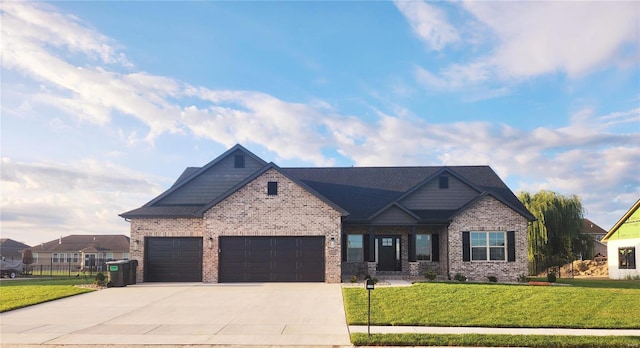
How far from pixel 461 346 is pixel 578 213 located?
98.7 feet

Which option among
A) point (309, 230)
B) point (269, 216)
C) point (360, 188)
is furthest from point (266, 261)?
point (360, 188)

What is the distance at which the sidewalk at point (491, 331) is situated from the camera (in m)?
11.9

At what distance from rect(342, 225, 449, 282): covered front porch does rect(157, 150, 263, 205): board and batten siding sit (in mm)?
5830

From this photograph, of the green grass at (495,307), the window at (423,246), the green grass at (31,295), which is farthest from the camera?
the window at (423,246)

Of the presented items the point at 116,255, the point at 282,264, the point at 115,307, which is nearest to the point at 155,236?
the point at 282,264

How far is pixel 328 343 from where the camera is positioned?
35.7 feet

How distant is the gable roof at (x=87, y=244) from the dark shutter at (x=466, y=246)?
4691 centimetres

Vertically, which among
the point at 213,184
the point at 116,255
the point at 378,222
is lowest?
the point at 116,255

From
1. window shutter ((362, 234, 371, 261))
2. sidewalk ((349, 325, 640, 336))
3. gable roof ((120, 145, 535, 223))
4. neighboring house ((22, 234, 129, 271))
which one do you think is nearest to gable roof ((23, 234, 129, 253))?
neighboring house ((22, 234, 129, 271))

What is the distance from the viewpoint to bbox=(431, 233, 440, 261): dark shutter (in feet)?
85.7

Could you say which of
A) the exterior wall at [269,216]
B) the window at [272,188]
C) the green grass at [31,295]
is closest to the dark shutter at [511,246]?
the exterior wall at [269,216]

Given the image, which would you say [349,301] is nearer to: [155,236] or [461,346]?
[461,346]

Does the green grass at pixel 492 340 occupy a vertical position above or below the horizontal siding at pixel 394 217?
below

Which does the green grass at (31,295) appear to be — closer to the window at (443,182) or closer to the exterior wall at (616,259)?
the window at (443,182)
